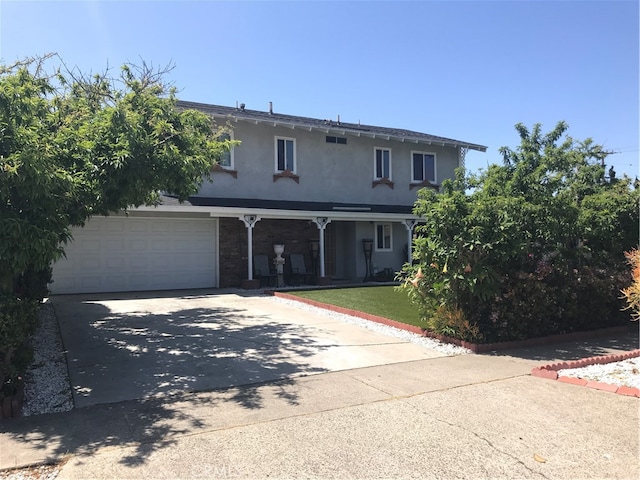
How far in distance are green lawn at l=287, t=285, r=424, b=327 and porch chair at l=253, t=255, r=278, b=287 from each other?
221cm

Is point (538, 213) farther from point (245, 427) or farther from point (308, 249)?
point (308, 249)

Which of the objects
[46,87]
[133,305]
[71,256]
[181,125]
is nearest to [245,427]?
[181,125]

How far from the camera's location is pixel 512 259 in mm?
8688

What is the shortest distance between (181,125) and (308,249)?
11.6 m

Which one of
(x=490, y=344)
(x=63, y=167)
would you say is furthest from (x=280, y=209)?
(x=63, y=167)

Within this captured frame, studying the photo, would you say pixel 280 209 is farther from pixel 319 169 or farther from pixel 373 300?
pixel 373 300

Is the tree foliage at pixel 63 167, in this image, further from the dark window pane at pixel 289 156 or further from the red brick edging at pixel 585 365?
the dark window pane at pixel 289 156

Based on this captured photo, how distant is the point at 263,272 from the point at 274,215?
2072 mm

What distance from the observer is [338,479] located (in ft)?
11.6

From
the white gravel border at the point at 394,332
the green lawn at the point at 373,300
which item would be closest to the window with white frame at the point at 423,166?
the green lawn at the point at 373,300

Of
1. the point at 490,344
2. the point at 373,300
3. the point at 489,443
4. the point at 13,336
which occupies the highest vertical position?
the point at 13,336

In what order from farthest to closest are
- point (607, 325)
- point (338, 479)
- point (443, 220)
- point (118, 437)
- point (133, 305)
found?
point (133, 305)
point (607, 325)
point (443, 220)
point (118, 437)
point (338, 479)

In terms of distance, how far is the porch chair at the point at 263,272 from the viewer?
16500 millimetres

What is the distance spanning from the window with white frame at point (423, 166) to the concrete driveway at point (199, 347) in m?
10.9
